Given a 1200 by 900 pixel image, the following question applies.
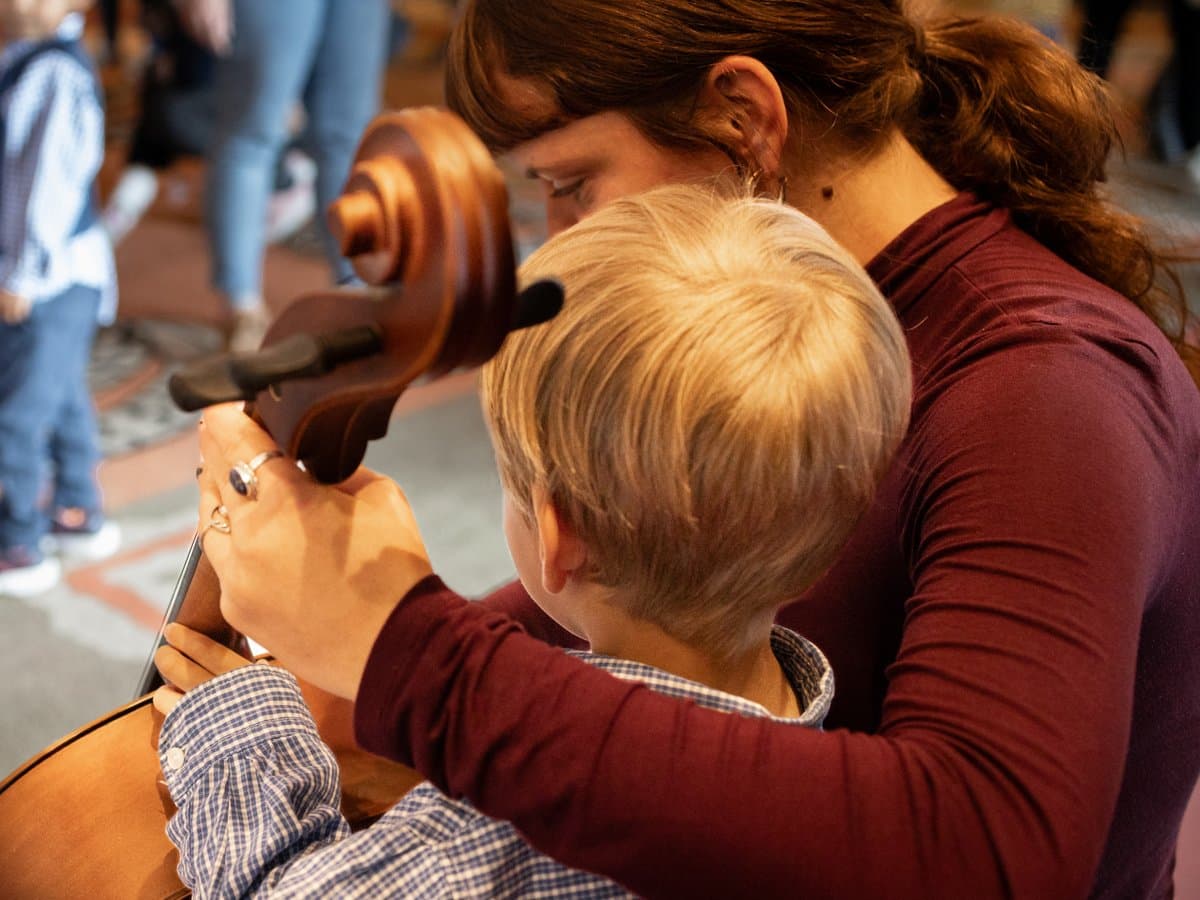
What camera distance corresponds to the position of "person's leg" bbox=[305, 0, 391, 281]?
260 cm

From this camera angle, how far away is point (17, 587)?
78.0 inches

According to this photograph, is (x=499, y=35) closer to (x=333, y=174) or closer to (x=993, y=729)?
(x=993, y=729)

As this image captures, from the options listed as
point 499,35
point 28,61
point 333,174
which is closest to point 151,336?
point 333,174

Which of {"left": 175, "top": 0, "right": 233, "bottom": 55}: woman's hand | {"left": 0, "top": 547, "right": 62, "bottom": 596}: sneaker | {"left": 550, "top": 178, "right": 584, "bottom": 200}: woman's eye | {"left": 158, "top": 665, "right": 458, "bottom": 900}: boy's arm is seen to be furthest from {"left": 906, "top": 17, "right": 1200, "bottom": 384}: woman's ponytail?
{"left": 175, "top": 0, "right": 233, "bottom": 55}: woman's hand

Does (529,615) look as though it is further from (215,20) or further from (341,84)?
(215,20)

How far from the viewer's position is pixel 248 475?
625 mm

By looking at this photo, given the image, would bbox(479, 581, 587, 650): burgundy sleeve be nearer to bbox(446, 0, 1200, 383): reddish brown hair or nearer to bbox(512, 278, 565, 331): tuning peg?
bbox(446, 0, 1200, 383): reddish brown hair

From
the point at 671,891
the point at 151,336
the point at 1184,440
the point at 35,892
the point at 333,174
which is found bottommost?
the point at 151,336

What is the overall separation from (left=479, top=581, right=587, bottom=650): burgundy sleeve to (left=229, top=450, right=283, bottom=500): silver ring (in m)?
0.34

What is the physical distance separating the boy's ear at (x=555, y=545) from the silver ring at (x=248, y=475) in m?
0.14

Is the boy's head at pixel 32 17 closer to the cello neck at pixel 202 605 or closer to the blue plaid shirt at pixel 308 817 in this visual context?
the cello neck at pixel 202 605

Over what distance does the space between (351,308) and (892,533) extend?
394mm

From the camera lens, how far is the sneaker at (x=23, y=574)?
77.9 inches

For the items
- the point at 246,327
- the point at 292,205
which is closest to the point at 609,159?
the point at 246,327
